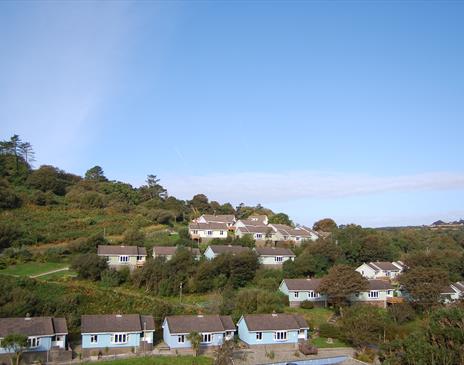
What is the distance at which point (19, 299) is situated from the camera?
30.4 metres

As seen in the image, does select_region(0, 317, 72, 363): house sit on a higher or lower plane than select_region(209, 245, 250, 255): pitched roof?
lower

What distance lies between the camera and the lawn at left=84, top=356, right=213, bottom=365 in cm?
2509

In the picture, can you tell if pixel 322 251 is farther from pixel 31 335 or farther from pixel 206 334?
pixel 31 335

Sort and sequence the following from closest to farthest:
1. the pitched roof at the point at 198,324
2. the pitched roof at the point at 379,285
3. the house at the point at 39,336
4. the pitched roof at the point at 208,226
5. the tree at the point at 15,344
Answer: the tree at the point at 15,344
the house at the point at 39,336
the pitched roof at the point at 198,324
the pitched roof at the point at 379,285
the pitched roof at the point at 208,226

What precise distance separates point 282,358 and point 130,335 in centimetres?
960

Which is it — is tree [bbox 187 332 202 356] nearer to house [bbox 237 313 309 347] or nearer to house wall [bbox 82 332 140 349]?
house wall [bbox 82 332 140 349]

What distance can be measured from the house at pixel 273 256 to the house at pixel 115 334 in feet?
64.4

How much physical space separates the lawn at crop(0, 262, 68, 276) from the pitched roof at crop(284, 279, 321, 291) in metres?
21.3

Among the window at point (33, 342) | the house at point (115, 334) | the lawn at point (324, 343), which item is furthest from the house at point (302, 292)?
the window at point (33, 342)

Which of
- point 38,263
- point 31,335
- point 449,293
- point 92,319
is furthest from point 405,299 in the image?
point 38,263

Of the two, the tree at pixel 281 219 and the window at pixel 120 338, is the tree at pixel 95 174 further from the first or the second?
the window at pixel 120 338

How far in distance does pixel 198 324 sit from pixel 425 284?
19374mm

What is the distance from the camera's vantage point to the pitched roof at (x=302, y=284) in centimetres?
3875

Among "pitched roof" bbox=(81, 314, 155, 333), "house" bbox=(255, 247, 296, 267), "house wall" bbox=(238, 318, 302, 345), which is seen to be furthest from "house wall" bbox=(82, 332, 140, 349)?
"house" bbox=(255, 247, 296, 267)
